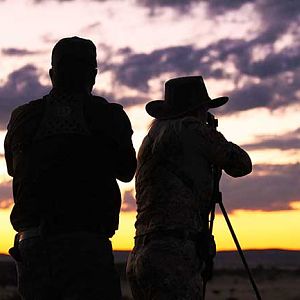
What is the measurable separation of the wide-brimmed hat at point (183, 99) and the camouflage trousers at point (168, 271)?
997mm

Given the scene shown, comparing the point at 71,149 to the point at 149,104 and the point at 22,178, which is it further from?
the point at 149,104

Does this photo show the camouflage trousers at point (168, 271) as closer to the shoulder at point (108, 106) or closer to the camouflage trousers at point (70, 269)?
the camouflage trousers at point (70, 269)

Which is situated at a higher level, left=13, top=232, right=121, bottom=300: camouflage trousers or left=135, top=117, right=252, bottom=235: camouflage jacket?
left=135, top=117, right=252, bottom=235: camouflage jacket

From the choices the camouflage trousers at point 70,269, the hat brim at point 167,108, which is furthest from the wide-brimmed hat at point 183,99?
the camouflage trousers at point 70,269

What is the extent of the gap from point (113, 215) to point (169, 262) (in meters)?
0.67

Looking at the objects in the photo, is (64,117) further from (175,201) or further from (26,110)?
(175,201)

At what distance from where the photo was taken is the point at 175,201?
6.11 meters

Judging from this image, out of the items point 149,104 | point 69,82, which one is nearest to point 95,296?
point 69,82

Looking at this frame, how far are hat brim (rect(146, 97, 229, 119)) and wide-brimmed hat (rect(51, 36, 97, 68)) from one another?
102 centimetres

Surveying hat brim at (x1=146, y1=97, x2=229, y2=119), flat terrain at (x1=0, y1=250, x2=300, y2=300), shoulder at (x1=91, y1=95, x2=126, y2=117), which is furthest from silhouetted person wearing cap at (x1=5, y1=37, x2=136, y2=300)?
flat terrain at (x1=0, y1=250, x2=300, y2=300)

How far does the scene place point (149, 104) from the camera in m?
6.75

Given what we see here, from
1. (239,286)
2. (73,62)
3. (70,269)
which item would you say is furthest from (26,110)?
(239,286)

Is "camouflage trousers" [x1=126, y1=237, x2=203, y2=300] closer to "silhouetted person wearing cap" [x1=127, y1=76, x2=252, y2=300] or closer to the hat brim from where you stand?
"silhouetted person wearing cap" [x1=127, y1=76, x2=252, y2=300]

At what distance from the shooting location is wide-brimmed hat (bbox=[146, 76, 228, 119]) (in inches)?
259
